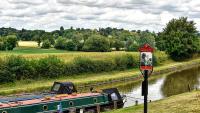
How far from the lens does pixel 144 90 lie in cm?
1382

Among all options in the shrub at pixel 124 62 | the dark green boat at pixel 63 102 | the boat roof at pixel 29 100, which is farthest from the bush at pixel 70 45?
the boat roof at pixel 29 100

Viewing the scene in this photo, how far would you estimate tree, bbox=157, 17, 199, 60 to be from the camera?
8419cm

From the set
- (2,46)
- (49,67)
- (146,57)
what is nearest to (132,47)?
(2,46)

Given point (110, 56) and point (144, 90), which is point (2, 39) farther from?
point (144, 90)

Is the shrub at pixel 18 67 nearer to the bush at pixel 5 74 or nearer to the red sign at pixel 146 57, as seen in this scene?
the bush at pixel 5 74

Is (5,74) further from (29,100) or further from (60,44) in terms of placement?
(60,44)

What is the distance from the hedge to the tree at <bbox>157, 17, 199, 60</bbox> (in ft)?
73.6

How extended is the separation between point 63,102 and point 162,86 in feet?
77.5

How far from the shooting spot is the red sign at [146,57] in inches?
545

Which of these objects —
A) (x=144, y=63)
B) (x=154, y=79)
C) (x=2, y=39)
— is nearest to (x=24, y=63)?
(x=154, y=79)

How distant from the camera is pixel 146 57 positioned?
552 inches

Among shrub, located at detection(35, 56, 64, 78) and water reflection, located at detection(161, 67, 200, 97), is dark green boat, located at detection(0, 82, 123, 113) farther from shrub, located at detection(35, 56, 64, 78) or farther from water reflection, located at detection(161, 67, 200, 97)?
shrub, located at detection(35, 56, 64, 78)

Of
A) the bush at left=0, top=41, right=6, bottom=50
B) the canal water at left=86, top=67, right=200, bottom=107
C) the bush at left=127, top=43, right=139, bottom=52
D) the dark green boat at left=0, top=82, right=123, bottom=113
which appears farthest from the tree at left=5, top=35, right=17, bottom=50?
the dark green boat at left=0, top=82, right=123, bottom=113

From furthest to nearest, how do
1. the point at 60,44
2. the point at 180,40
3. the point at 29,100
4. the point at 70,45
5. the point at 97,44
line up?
the point at 60,44, the point at 70,45, the point at 97,44, the point at 180,40, the point at 29,100
